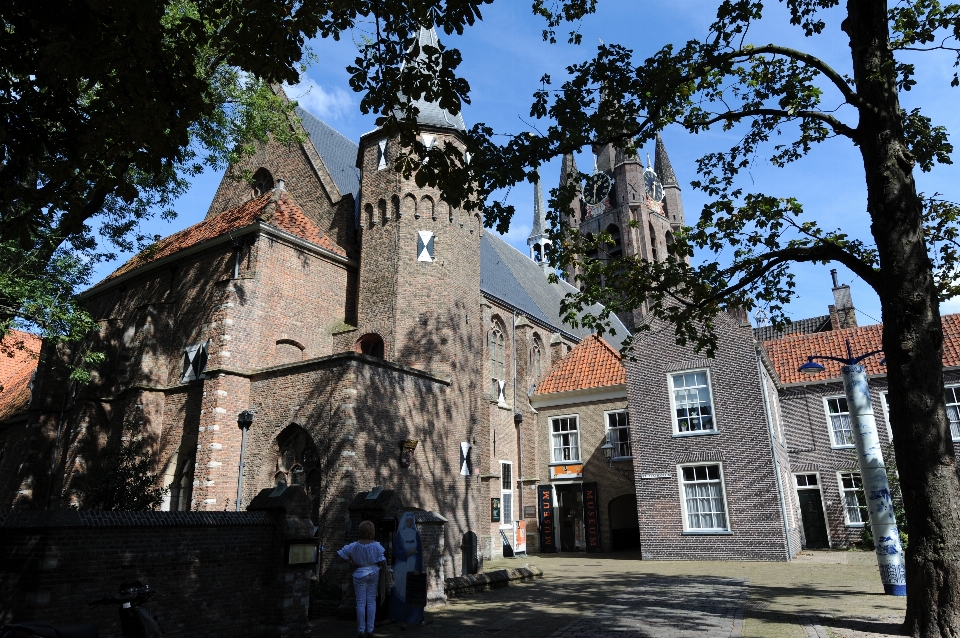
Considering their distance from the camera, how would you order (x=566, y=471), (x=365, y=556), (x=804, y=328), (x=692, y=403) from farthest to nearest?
(x=804, y=328)
(x=566, y=471)
(x=692, y=403)
(x=365, y=556)

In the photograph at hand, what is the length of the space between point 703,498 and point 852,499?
20.1 ft

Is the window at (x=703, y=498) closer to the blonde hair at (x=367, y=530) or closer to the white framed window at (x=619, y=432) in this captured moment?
the white framed window at (x=619, y=432)

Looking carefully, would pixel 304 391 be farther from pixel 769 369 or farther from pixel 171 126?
pixel 769 369

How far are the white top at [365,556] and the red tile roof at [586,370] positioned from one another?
17091 millimetres

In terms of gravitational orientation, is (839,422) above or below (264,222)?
below

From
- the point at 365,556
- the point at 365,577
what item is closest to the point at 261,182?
the point at 365,556

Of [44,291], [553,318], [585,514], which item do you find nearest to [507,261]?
[553,318]

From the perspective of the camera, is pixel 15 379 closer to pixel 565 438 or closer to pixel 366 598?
pixel 565 438

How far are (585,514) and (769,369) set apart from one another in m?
8.32

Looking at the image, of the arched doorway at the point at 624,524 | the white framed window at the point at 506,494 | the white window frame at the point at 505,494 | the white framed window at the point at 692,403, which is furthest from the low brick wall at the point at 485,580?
the arched doorway at the point at 624,524

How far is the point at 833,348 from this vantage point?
22.4 m

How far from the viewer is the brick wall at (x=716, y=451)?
56.6ft

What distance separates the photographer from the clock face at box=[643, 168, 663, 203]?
4688cm

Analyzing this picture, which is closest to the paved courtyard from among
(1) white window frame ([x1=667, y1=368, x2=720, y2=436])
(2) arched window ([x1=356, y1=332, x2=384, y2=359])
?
(1) white window frame ([x1=667, y1=368, x2=720, y2=436])
